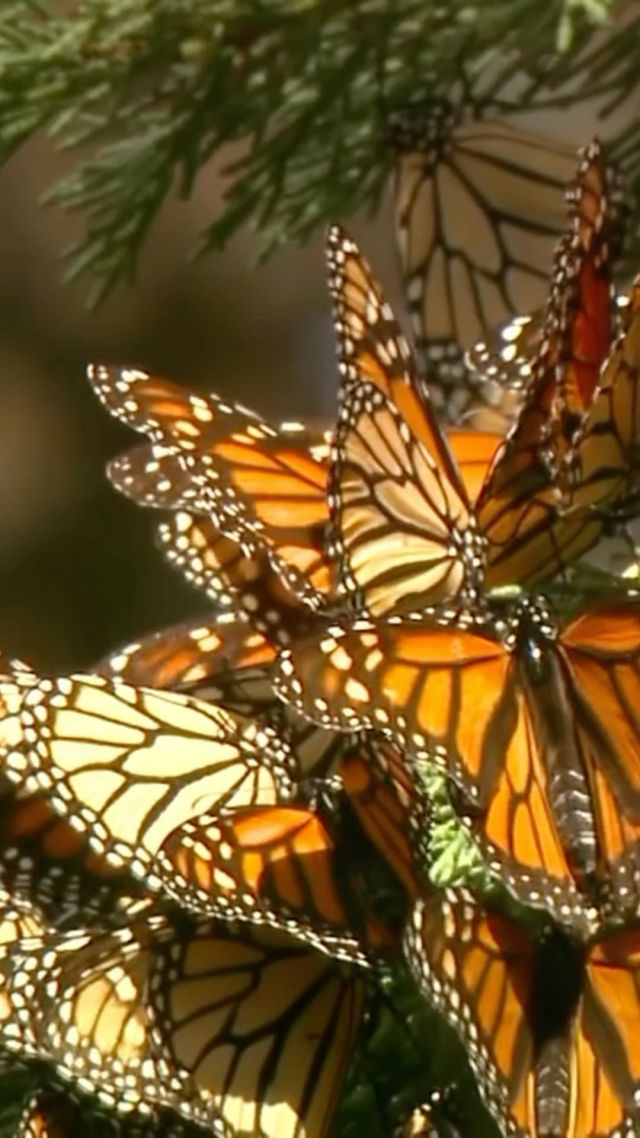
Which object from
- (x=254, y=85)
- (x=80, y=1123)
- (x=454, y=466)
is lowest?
(x=80, y=1123)

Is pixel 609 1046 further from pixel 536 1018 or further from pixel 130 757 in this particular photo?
pixel 130 757

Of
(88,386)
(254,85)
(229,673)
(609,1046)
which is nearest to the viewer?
(609,1046)

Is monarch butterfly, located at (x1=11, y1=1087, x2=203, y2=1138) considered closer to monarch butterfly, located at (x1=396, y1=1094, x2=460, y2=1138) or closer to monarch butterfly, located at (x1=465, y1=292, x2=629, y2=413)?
monarch butterfly, located at (x1=396, y1=1094, x2=460, y2=1138)

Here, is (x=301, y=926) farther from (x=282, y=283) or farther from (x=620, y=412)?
(x=282, y=283)

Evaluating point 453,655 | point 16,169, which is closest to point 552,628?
point 453,655

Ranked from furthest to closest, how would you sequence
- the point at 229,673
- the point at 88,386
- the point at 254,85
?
the point at 88,386, the point at 254,85, the point at 229,673

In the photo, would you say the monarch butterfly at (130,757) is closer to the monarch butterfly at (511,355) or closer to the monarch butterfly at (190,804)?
the monarch butterfly at (190,804)

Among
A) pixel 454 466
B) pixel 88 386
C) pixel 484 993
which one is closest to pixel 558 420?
pixel 454 466
